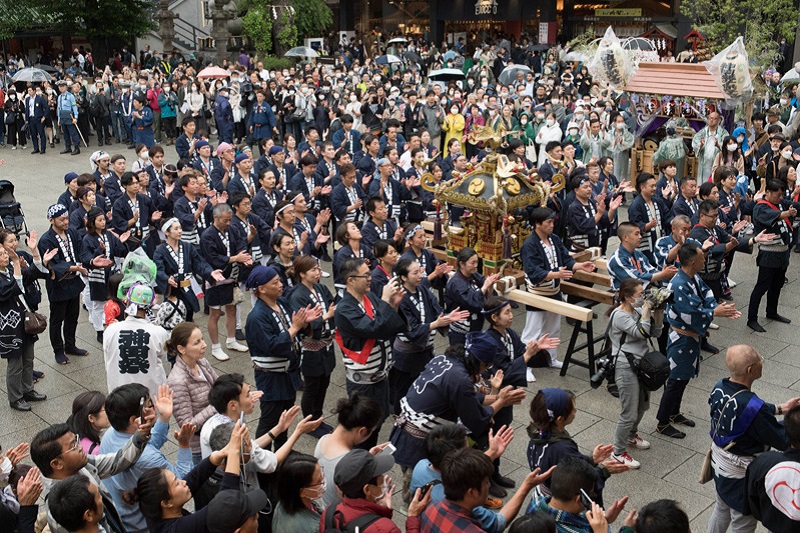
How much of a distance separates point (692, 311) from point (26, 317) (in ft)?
19.4

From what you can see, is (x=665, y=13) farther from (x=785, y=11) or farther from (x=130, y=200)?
(x=130, y=200)

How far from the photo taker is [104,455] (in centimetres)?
463

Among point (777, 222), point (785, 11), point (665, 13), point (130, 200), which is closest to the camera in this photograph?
point (777, 222)

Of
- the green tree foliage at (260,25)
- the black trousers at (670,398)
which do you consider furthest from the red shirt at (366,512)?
the green tree foliage at (260,25)

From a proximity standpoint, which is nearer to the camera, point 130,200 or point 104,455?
point 104,455

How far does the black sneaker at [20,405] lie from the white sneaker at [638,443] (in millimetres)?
5601

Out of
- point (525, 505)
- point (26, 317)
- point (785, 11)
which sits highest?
point (785, 11)

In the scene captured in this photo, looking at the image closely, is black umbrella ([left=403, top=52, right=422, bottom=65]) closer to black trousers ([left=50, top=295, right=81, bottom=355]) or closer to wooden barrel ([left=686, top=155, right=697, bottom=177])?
wooden barrel ([left=686, top=155, right=697, bottom=177])

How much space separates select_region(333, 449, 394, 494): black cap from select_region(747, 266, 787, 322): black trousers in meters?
6.75

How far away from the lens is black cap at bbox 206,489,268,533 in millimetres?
3840

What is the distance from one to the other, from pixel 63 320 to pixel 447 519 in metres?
6.37

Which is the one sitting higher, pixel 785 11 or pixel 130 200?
pixel 785 11

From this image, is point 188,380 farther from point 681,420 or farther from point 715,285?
point 715,285

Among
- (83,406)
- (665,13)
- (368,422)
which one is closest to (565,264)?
(368,422)
